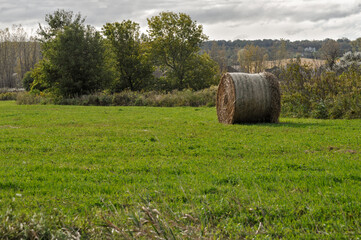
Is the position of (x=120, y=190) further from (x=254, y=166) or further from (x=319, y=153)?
(x=319, y=153)

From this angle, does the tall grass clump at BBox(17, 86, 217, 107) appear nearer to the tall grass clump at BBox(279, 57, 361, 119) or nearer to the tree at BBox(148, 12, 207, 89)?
the tall grass clump at BBox(279, 57, 361, 119)

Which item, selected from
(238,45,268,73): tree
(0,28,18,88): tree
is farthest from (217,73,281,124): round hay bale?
(0,28,18,88): tree

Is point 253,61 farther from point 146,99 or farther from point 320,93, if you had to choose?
point 320,93

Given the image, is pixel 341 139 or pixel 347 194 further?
pixel 341 139

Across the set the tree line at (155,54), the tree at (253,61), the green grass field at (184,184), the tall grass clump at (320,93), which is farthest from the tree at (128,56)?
the tree at (253,61)

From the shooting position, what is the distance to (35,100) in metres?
35.3

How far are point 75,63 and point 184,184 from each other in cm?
3317

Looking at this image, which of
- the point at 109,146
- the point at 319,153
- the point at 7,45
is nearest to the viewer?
the point at 319,153

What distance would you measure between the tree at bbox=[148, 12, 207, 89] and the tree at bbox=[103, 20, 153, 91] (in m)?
1.87

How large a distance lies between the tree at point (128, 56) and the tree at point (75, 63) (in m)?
7.48

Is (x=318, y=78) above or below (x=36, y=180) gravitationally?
above

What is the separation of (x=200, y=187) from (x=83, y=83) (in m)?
33.5

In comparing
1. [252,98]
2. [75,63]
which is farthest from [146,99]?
[252,98]

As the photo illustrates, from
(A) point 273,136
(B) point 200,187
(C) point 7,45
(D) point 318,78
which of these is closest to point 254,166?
(B) point 200,187
